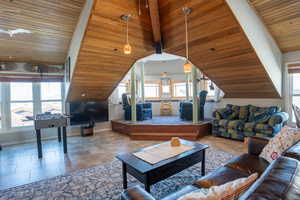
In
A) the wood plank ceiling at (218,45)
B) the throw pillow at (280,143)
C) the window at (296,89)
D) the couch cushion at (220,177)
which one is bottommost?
the couch cushion at (220,177)

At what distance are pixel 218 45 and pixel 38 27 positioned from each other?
390 cm

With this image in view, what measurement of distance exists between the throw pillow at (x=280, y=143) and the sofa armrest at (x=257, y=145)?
0.13 metres

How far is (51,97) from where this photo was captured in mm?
5215

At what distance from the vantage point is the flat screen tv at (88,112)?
17.1 feet

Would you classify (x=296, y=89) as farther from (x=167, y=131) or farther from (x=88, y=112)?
(x=88, y=112)

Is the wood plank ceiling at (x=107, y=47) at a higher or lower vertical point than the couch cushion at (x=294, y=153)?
higher

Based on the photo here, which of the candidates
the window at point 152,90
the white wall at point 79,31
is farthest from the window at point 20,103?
the window at point 152,90

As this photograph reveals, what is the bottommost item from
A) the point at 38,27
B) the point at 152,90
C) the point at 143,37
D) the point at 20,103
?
the point at 20,103

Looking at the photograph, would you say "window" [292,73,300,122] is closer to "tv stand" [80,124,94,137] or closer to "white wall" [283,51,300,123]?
"white wall" [283,51,300,123]

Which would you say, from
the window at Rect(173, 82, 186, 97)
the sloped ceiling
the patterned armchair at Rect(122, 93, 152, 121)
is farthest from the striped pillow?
the window at Rect(173, 82, 186, 97)

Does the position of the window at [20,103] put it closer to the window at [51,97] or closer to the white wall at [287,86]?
the window at [51,97]

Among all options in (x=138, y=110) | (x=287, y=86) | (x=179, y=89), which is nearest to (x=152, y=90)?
(x=179, y=89)

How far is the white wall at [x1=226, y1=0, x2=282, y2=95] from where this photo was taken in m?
2.91

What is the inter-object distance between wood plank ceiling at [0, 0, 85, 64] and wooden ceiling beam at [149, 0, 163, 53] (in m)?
1.36
